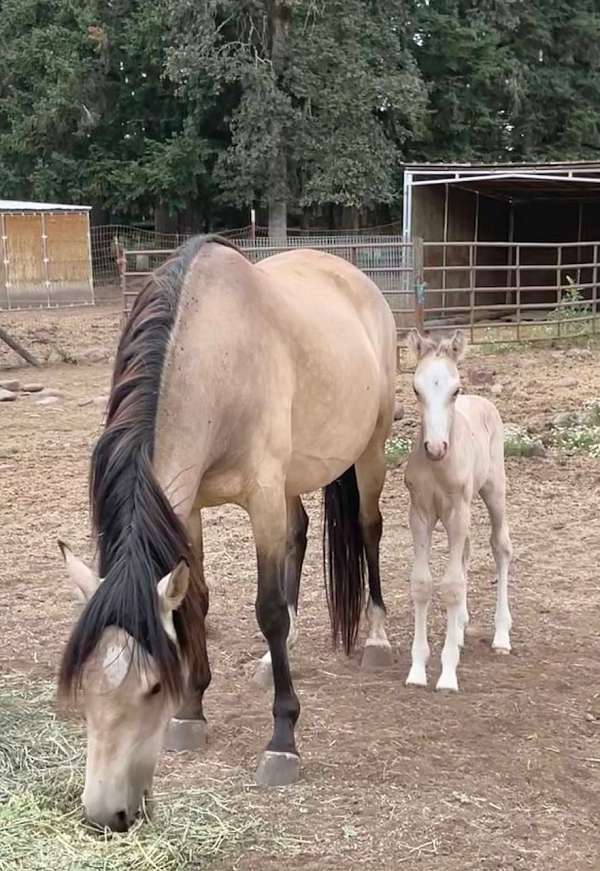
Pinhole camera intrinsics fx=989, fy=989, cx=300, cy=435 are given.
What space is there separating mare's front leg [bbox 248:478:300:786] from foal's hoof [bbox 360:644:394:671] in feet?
2.70

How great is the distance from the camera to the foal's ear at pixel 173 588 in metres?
2.49

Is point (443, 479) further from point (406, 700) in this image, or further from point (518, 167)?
point (518, 167)

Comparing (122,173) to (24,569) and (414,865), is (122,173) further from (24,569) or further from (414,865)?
(414,865)

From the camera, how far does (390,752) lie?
3.43 metres

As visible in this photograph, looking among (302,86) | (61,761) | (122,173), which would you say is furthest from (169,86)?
(61,761)

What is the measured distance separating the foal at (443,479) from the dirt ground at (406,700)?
26 cm

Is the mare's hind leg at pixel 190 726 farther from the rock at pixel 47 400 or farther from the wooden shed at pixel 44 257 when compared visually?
the wooden shed at pixel 44 257

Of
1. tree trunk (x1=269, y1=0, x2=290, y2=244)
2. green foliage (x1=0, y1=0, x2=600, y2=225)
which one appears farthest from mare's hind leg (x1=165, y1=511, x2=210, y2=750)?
green foliage (x1=0, y1=0, x2=600, y2=225)

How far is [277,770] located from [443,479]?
1.30 m

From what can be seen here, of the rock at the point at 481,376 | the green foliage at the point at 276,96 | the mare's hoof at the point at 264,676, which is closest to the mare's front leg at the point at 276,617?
the mare's hoof at the point at 264,676

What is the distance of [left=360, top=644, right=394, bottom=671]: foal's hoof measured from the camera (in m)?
4.20

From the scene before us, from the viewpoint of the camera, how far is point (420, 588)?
13.0 feet

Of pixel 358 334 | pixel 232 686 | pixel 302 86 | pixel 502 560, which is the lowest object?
pixel 232 686

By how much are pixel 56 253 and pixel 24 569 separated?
1662 cm
